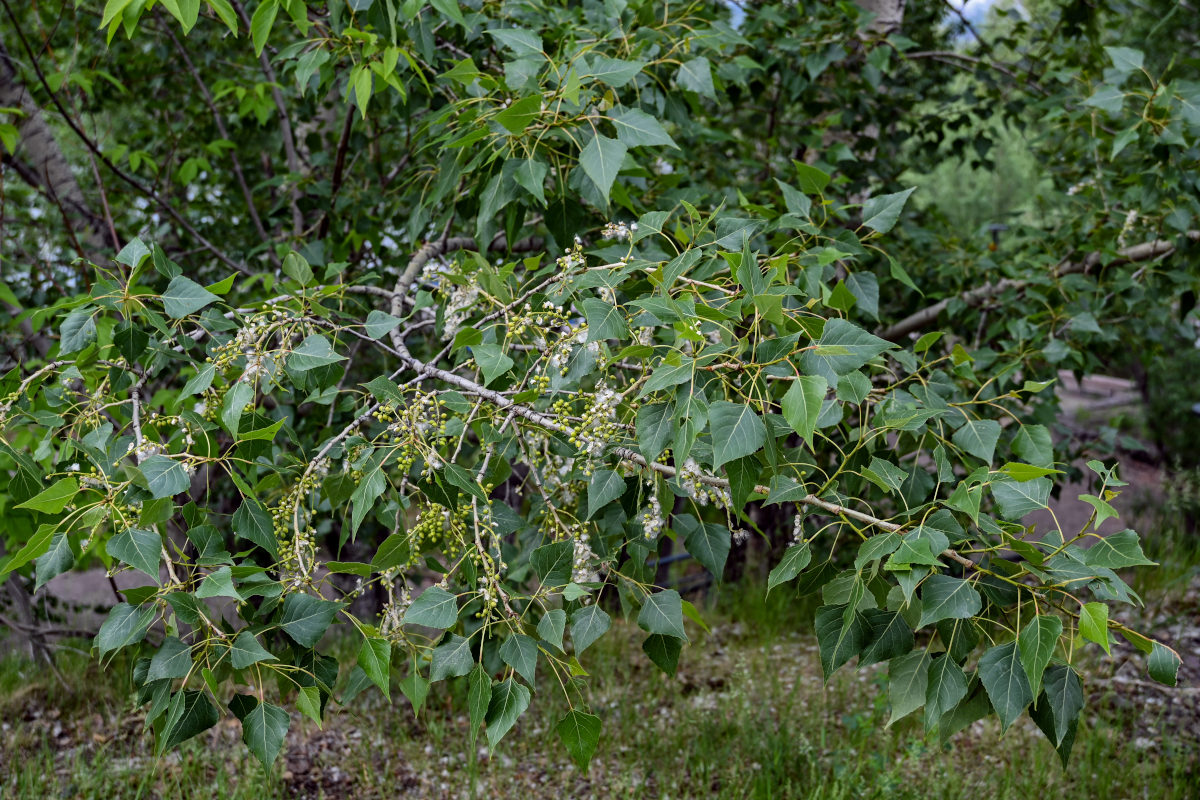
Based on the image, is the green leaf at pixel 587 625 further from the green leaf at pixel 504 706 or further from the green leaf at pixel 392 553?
the green leaf at pixel 392 553

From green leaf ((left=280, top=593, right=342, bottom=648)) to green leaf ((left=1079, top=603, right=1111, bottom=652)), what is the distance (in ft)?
2.99

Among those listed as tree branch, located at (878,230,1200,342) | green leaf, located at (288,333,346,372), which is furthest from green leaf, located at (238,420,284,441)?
tree branch, located at (878,230,1200,342)

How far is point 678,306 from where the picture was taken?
1.11 metres

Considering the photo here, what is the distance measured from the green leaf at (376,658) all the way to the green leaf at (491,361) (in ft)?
1.33

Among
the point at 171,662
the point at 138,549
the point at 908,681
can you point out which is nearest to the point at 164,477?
the point at 138,549

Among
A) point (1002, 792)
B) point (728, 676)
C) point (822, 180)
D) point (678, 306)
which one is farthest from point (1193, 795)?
point (678, 306)

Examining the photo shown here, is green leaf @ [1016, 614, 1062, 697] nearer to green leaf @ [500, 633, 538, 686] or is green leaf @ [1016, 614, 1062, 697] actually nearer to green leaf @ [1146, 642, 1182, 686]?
green leaf @ [1146, 642, 1182, 686]

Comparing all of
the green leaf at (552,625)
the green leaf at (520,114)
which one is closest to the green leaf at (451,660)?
the green leaf at (552,625)

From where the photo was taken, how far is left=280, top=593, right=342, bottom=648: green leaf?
3.62 ft

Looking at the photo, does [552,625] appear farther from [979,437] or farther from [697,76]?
[697,76]

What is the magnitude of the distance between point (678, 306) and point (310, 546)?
2.29ft

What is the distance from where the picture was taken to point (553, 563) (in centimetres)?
123

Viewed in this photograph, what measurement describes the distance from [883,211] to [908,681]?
88cm

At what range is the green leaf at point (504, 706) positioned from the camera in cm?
113
